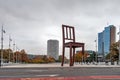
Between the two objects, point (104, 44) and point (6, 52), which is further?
point (104, 44)

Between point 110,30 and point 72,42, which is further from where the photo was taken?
point 110,30

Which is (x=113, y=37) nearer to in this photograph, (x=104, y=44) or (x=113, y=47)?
(x=104, y=44)

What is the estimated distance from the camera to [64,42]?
32.1 meters

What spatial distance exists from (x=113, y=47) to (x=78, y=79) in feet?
231

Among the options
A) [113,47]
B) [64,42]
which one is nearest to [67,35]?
[64,42]

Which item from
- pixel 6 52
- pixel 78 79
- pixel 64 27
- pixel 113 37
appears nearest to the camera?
pixel 78 79

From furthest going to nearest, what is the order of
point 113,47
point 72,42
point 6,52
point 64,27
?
1. point 6,52
2. point 113,47
3. point 64,27
4. point 72,42

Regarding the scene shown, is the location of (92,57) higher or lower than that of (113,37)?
lower

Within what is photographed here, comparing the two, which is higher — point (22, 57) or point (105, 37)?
point (105, 37)

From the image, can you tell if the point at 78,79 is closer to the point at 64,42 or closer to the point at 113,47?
the point at 64,42

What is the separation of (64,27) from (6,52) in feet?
238

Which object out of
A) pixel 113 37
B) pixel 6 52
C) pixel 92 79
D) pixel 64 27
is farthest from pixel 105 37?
pixel 92 79

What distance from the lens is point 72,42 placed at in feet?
100

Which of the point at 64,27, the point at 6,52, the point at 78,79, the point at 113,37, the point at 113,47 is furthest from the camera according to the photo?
the point at 113,37
